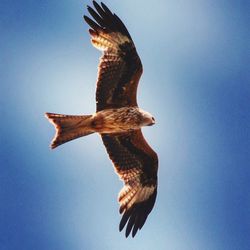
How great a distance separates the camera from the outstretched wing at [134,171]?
10180 mm

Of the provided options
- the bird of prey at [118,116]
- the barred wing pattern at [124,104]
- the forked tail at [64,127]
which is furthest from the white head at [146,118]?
the forked tail at [64,127]

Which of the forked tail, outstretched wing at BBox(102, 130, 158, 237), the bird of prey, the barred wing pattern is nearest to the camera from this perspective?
the forked tail

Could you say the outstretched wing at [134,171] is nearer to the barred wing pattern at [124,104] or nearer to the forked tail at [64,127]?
the barred wing pattern at [124,104]

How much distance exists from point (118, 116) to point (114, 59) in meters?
0.95

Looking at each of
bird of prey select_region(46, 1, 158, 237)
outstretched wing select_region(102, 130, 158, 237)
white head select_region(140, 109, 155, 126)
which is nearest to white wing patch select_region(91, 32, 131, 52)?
bird of prey select_region(46, 1, 158, 237)

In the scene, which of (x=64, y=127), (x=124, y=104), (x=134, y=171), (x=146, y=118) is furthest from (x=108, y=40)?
(x=134, y=171)

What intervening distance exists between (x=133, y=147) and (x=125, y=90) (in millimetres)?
1162

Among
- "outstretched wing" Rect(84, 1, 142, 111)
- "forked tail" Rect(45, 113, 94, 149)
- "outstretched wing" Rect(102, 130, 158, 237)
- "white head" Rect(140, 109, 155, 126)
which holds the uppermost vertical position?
"outstretched wing" Rect(84, 1, 142, 111)

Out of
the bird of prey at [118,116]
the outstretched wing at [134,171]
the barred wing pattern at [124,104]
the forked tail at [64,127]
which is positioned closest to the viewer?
the forked tail at [64,127]

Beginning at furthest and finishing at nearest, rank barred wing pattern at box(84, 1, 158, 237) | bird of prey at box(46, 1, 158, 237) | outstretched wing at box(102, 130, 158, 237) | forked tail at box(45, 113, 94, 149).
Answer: outstretched wing at box(102, 130, 158, 237), barred wing pattern at box(84, 1, 158, 237), bird of prey at box(46, 1, 158, 237), forked tail at box(45, 113, 94, 149)

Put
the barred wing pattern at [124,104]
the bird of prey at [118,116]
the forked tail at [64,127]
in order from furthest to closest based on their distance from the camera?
the barred wing pattern at [124,104] < the bird of prey at [118,116] < the forked tail at [64,127]

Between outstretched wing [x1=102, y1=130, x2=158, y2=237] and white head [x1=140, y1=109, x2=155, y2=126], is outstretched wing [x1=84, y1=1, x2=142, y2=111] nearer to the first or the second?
white head [x1=140, y1=109, x2=155, y2=126]

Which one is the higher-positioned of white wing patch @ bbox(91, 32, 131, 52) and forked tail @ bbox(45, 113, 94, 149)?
white wing patch @ bbox(91, 32, 131, 52)

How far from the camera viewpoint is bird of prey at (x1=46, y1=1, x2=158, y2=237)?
9.44 metres
